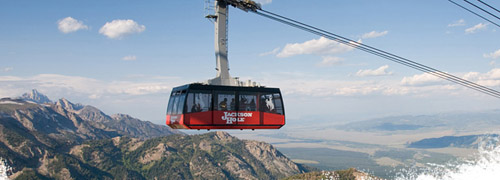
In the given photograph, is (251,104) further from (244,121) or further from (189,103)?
(189,103)

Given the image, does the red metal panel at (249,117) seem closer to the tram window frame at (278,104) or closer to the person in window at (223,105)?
the person in window at (223,105)

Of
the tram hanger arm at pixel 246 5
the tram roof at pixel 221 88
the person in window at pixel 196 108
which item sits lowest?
the person in window at pixel 196 108

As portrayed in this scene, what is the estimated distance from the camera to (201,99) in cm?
3456

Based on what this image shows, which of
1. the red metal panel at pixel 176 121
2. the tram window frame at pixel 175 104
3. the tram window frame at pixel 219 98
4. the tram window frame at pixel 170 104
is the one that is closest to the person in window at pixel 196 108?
the red metal panel at pixel 176 121

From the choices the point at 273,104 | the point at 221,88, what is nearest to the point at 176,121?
the point at 221,88

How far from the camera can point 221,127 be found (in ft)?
117

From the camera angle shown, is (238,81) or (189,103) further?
(238,81)

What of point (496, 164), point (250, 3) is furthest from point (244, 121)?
point (496, 164)

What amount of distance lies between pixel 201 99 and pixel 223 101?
6.63 ft

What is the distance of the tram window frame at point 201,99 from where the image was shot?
111ft

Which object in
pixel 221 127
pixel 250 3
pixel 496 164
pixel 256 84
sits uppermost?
pixel 250 3

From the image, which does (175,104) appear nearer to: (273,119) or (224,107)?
(224,107)

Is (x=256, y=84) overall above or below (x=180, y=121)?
above

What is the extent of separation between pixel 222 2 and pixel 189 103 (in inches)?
366
